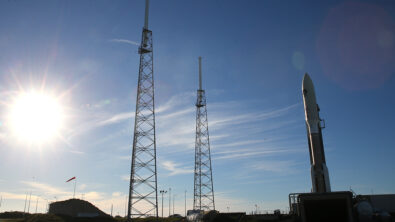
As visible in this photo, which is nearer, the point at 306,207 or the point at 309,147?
the point at 306,207

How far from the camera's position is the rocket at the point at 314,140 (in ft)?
139

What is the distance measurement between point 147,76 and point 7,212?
8970 centimetres

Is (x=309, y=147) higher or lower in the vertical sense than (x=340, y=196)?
higher

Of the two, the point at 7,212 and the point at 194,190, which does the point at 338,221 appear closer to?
the point at 194,190

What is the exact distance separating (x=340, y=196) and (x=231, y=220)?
84.9 ft

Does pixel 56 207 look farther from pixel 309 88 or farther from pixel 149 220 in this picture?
pixel 309 88

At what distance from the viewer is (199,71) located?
2662 inches

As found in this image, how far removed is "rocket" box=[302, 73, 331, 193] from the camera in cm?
4222

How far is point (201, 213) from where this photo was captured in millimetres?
56188

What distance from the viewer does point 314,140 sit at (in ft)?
145

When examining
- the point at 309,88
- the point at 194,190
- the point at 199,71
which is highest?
the point at 199,71

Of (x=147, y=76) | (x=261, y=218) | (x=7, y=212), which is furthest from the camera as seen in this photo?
(x=7, y=212)

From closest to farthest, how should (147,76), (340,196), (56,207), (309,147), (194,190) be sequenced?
(340,196), (309,147), (147,76), (194,190), (56,207)

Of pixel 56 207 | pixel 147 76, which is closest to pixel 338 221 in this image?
pixel 147 76
